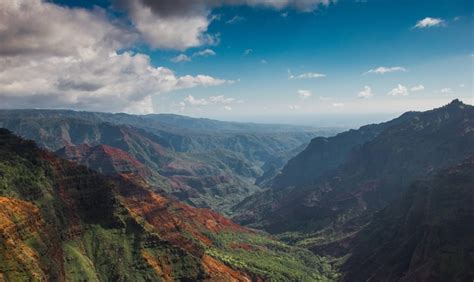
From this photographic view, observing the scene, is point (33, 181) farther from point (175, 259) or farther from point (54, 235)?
point (175, 259)

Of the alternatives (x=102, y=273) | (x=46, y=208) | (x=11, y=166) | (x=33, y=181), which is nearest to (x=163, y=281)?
(x=102, y=273)

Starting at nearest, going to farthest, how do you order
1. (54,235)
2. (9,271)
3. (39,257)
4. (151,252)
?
(9,271)
(39,257)
(54,235)
(151,252)

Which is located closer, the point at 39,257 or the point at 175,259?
the point at 39,257

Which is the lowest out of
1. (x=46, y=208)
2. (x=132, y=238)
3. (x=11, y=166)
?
(x=132, y=238)

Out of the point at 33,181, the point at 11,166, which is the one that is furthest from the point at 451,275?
the point at 11,166

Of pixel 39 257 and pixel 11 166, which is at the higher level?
pixel 11 166

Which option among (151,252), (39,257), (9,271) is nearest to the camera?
(9,271)

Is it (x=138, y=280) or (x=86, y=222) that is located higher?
(x=86, y=222)

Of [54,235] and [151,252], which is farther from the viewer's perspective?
[151,252]

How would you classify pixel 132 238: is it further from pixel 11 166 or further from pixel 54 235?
pixel 11 166
